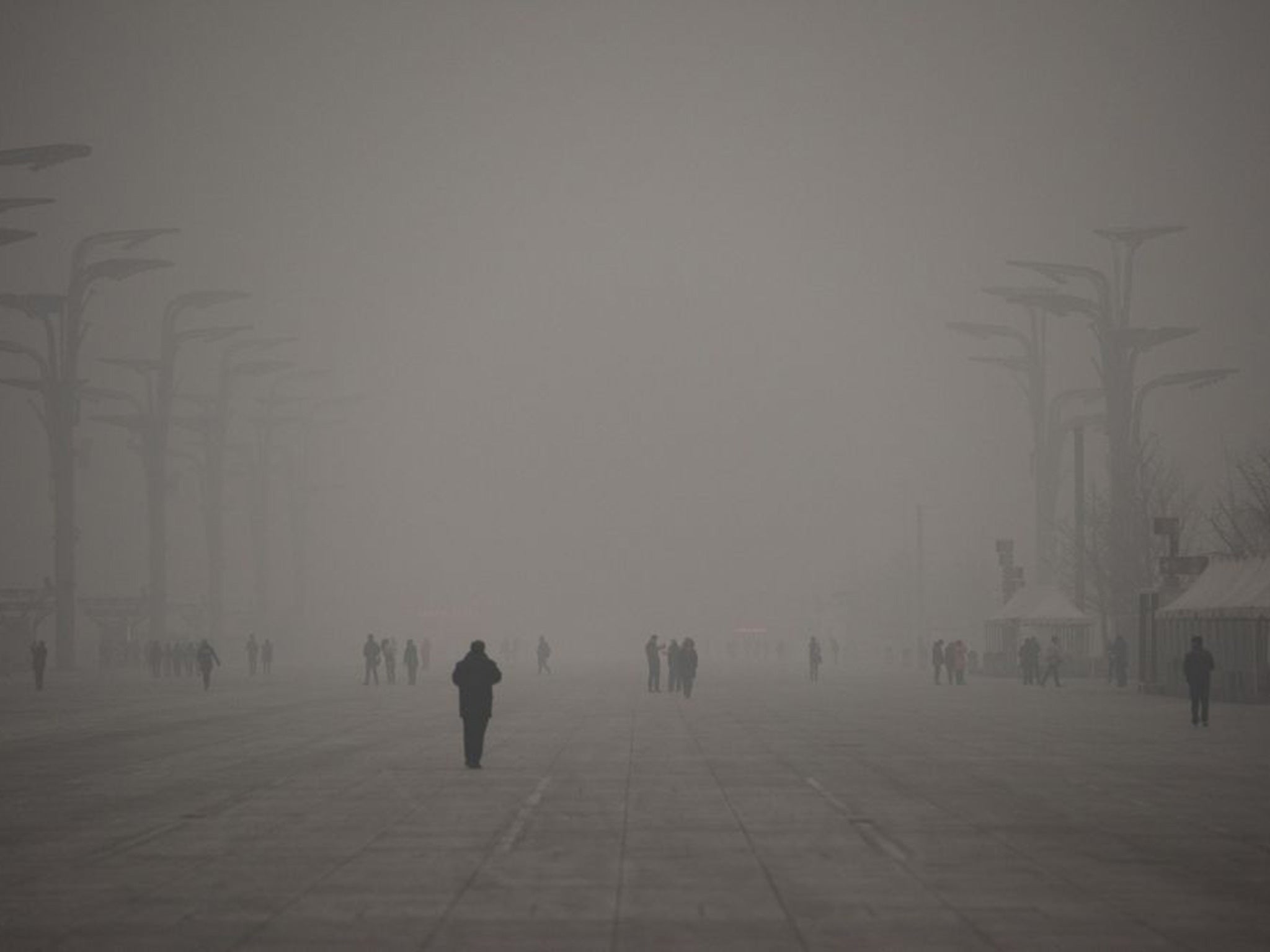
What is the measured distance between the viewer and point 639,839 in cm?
1583

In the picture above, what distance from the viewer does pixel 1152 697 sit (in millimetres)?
47719

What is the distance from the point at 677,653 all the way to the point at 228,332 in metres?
52.2

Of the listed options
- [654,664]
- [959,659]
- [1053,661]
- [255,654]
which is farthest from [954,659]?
[255,654]

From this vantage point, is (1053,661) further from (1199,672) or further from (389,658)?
(389,658)

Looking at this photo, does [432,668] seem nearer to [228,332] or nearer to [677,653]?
[228,332]

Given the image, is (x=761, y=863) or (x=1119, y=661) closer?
(x=761, y=863)

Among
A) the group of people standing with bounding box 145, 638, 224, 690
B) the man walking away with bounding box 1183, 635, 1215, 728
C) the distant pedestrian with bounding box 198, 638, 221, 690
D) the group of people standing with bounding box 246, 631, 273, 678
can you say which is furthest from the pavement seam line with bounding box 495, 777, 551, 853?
the group of people standing with bounding box 246, 631, 273, 678

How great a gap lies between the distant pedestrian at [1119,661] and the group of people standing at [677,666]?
14.6 metres

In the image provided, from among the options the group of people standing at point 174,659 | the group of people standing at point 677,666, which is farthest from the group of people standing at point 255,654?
the group of people standing at point 677,666

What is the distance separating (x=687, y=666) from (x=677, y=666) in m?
1.08

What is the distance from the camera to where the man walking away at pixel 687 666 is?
164ft

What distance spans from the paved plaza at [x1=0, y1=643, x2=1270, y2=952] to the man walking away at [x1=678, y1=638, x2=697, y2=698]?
1592 cm

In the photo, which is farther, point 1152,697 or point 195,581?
point 195,581

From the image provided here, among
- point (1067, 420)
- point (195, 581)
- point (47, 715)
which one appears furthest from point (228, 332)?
point (195, 581)
